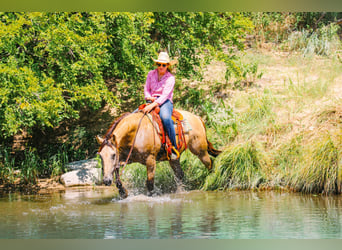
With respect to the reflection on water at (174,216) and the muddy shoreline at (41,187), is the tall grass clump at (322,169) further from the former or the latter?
the muddy shoreline at (41,187)

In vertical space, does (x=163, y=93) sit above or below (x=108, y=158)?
above

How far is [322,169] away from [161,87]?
274 cm

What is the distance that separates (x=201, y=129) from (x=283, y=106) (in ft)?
8.83

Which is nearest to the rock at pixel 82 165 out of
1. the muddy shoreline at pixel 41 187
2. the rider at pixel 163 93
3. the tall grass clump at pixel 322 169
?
the muddy shoreline at pixel 41 187

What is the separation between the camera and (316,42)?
14.2m

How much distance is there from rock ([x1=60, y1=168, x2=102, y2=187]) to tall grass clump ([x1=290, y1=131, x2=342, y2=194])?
11.4ft

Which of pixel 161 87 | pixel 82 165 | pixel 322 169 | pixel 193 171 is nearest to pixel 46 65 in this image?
pixel 82 165

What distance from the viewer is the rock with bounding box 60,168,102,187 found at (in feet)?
33.2

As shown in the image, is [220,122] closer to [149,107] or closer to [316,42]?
[149,107]

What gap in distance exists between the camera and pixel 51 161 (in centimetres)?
1095
